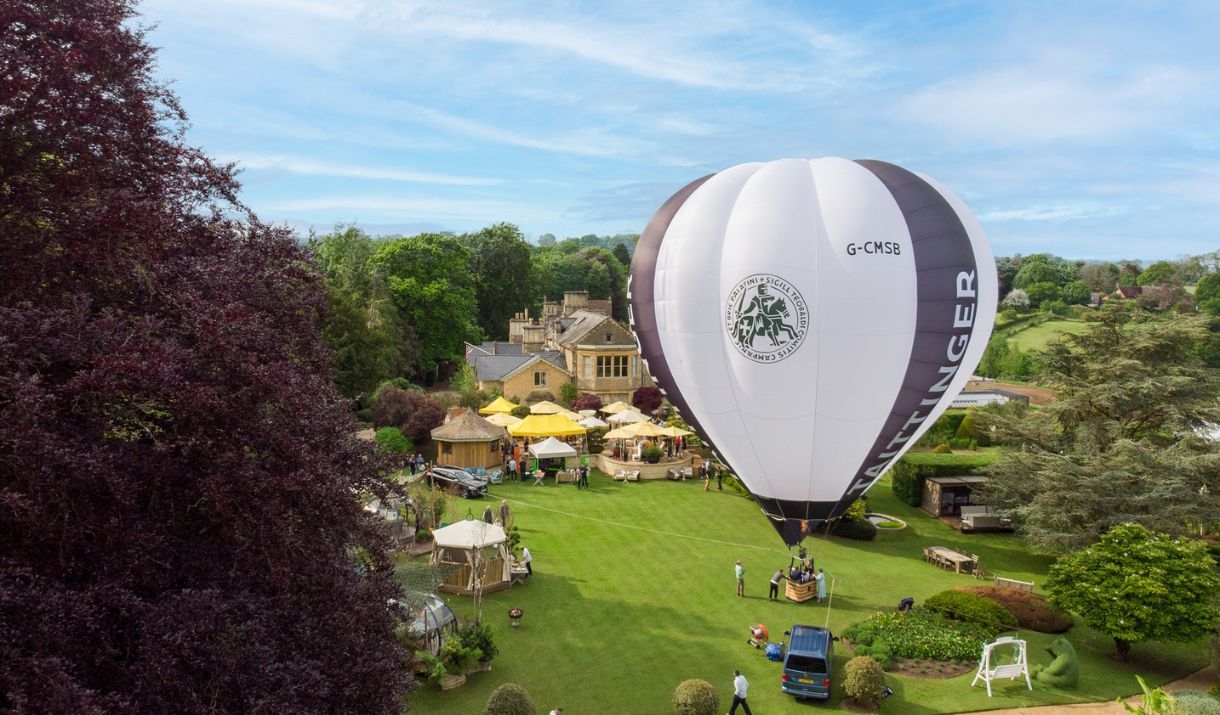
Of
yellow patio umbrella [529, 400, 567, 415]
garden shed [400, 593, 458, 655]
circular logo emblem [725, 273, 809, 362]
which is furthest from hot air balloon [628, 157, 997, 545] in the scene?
yellow patio umbrella [529, 400, 567, 415]

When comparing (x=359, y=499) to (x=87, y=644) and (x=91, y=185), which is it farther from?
(x=91, y=185)

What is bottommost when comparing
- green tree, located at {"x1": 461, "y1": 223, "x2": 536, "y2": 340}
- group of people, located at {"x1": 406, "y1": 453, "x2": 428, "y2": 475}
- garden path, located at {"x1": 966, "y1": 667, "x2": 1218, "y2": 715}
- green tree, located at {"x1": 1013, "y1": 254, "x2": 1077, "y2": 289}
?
garden path, located at {"x1": 966, "y1": 667, "x2": 1218, "y2": 715}

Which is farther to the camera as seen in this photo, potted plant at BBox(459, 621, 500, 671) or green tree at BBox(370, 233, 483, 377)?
green tree at BBox(370, 233, 483, 377)

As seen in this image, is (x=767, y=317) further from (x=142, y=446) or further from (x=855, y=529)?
(x=855, y=529)

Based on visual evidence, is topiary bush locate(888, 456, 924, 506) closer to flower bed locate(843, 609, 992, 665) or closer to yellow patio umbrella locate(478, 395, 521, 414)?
flower bed locate(843, 609, 992, 665)

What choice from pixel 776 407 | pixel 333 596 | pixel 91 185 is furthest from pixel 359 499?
pixel 776 407

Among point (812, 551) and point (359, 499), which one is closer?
point (359, 499)
